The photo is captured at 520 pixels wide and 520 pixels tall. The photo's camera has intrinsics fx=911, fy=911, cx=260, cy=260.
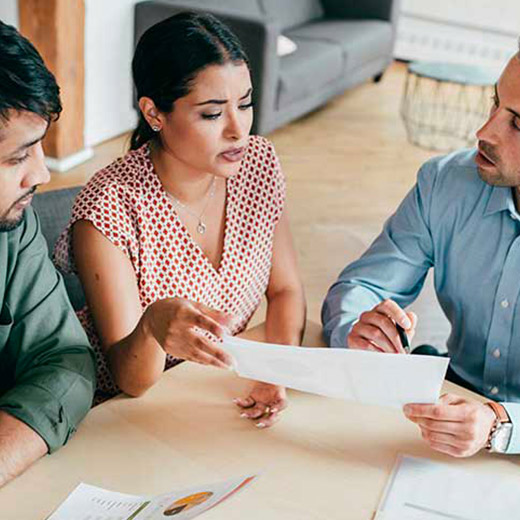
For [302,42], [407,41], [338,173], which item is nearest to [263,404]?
[338,173]

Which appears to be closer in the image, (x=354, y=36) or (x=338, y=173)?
(x=338, y=173)

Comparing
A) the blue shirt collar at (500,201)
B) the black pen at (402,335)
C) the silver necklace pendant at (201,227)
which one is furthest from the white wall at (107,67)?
the black pen at (402,335)

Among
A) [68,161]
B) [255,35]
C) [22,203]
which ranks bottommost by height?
[68,161]

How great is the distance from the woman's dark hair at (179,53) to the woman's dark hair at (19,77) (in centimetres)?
41

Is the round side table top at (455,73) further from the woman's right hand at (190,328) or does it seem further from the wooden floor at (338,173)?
the woman's right hand at (190,328)

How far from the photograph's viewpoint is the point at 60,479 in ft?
4.40

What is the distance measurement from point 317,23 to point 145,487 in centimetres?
522

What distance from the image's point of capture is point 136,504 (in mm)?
1289

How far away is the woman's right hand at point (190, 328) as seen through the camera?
1373mm

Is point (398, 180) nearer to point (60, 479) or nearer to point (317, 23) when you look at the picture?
point (317, 23)

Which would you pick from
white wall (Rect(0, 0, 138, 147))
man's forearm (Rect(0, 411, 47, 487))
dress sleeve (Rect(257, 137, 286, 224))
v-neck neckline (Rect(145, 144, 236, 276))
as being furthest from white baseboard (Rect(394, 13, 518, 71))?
man's forearm (Rect(0, 411, 47, 487))

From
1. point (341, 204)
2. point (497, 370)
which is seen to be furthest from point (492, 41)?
point (497, 370)

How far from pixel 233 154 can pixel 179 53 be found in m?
0.22

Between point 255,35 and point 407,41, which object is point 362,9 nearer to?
point 407,41
